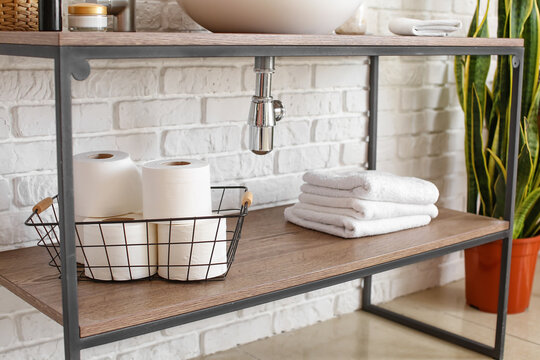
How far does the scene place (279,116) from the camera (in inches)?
63.7

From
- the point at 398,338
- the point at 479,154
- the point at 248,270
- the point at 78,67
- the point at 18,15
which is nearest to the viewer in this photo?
the point at 78,67

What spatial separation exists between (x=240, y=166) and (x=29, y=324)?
61 cm

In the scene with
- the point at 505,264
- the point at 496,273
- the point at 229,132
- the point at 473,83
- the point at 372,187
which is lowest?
the point at 496,273

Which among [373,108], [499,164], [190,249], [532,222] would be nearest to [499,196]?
[499,164]

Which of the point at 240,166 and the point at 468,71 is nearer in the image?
the point at 240,166

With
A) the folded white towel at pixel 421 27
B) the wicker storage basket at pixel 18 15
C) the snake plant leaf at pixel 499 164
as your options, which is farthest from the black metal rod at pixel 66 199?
the snake plant leaf at pixel 499 164

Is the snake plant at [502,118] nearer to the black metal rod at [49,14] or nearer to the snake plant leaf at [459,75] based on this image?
the snake plant leaf at [459,75]

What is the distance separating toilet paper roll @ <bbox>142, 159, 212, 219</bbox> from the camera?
1.24 m

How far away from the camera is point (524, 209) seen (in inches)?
80.8

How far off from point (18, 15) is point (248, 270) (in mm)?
600

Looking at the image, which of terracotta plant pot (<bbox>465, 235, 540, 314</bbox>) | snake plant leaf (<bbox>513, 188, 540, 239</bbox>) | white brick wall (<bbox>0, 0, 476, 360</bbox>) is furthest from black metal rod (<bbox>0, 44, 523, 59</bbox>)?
terracotta plant pot (<bbox>465, 235, 540, 314</bbox>)

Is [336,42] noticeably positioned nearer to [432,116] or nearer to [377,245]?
[377,245]

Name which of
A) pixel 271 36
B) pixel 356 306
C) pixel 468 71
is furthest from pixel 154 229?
pixel 468 71

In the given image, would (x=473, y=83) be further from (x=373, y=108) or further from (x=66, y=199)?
(x=66, y=199)
